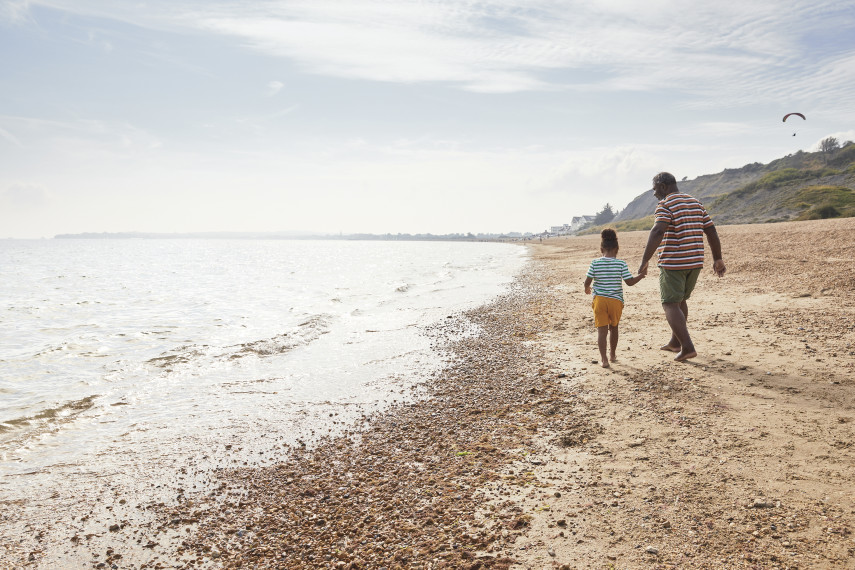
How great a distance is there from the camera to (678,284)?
293 inches

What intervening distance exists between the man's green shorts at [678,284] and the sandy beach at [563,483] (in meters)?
1.08

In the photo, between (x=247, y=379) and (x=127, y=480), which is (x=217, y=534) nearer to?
(x=127, y=480)

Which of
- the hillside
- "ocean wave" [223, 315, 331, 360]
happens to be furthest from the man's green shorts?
the hillside

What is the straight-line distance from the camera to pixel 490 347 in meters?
10.7

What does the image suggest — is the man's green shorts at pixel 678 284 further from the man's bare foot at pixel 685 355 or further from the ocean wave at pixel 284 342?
the ocean wave at pixel 284 342

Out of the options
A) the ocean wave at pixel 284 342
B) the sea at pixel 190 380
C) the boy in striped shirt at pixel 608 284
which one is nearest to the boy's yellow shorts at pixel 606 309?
the boy in striped shirt at pixel 608 284

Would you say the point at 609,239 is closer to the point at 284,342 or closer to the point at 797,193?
the point at 284,342

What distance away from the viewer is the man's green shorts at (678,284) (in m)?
7.45

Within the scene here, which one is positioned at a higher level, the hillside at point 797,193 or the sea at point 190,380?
the hillside at point 797,193

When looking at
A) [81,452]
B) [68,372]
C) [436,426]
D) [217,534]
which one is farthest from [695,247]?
[68,372]

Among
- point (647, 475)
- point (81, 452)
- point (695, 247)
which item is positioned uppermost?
point (695, 247)

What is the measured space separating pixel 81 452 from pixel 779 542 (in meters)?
8.15

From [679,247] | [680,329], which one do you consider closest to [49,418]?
[680,329]

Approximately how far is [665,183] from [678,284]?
1.66m
